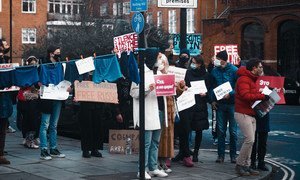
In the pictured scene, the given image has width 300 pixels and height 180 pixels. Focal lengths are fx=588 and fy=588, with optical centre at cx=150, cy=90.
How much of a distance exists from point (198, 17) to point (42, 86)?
1457 inches

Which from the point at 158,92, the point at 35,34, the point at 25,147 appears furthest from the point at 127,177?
the point at 35,34

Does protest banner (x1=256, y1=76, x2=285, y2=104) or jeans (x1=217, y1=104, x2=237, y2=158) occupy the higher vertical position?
protest banner (x1=256, y1=76, x2=285, y2=104)

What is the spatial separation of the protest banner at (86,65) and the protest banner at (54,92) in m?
0.69

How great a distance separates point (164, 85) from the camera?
30.0 feet

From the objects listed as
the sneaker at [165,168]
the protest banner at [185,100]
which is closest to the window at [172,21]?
the protest banner at [185,100]

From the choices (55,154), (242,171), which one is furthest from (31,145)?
(242,171)

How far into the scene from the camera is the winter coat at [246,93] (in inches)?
373

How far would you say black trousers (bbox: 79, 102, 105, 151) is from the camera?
1106cm

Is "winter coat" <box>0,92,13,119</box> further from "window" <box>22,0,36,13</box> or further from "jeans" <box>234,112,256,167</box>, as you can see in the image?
"window" <box>22,0,36,13</box>

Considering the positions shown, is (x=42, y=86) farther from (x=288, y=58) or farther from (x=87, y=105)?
(x=288, y=58)

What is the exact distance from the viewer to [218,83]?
11070mm

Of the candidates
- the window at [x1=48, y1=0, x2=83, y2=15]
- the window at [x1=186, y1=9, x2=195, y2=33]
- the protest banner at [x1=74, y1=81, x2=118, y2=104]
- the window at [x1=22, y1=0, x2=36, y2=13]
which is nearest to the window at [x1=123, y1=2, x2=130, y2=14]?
the window at [x1=186, y1=9, x2=195, y2=33]

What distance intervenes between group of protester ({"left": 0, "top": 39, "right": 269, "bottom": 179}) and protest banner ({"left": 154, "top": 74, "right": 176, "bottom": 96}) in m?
0.10

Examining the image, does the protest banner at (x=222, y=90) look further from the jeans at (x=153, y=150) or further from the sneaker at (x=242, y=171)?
the jeans at (x=153, y=150)
